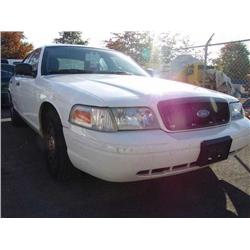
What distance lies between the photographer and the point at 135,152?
2438mm

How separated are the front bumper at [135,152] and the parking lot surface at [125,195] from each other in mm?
351

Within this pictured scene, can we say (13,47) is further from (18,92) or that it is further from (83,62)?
(83,62)

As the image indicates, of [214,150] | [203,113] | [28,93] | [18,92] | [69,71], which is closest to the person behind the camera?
[214,150]

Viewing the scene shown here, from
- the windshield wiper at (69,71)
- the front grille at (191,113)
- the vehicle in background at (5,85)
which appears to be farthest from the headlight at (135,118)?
the vehicle in background at (5,85)

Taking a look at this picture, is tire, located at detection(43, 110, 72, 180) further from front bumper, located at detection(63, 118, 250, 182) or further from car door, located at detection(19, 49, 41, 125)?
car door, located at detection(19, 49, 41, 125)

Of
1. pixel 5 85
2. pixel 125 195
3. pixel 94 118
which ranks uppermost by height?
pixel 94 118

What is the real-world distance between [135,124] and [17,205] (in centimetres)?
127

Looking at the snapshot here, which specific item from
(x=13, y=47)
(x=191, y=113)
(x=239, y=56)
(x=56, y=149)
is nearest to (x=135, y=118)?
(x=191, y=113)

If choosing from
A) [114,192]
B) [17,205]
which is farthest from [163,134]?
[17,205]

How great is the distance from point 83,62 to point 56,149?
1.43 meters

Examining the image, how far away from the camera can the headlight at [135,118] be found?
2578 mm

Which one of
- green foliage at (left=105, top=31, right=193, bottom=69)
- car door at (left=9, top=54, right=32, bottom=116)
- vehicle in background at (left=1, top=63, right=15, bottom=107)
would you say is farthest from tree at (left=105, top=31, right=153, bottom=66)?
car door at (left=9, top=54, right=32, bottom=116)

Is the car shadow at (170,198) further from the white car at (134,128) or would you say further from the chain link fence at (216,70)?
the chain link fence at (216,70)

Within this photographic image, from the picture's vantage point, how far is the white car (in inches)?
98.3
